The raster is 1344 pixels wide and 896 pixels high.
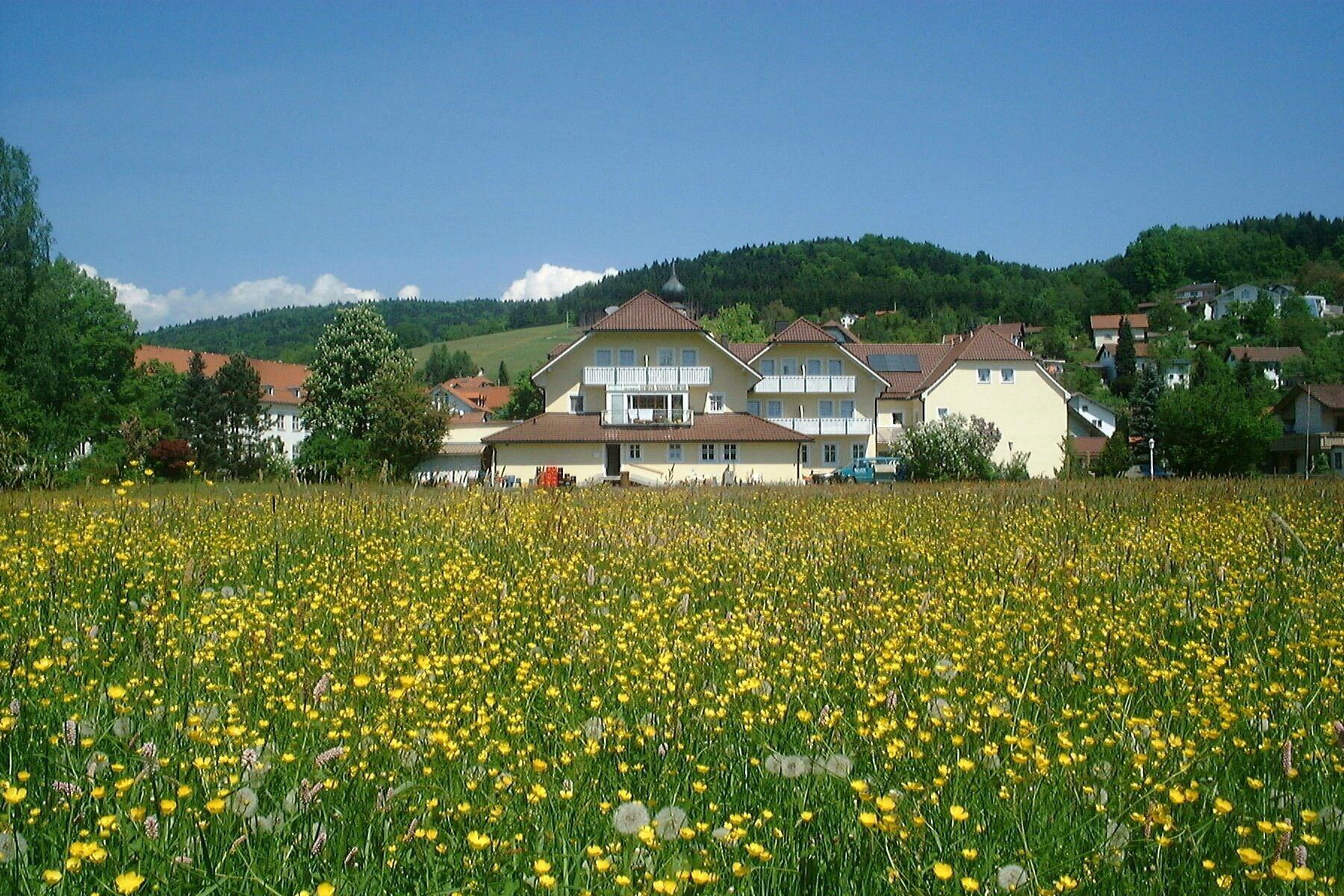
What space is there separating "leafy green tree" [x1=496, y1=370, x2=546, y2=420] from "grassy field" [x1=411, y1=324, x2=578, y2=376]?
61252mm

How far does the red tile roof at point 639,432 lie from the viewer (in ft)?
149

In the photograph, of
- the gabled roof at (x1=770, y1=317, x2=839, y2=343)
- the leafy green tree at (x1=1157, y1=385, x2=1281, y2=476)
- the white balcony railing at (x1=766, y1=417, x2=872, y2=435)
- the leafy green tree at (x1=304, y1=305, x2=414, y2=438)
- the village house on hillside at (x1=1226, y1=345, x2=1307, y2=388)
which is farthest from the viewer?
the village house on hillside at (x1=1226, y1=345, x2=1307, y2=388)

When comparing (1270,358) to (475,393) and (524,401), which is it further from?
(475,393)

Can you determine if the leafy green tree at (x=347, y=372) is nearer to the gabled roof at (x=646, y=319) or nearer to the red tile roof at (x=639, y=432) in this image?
the red tile roof at (x=639, y=432)

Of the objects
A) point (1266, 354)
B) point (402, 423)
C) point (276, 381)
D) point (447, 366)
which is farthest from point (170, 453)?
point (1266, 354)

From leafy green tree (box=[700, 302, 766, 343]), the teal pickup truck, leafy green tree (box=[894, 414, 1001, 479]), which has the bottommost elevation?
the teal pickup truck

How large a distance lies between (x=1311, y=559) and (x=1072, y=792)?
242 inches

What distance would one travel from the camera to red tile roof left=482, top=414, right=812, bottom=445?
45406 millimetres

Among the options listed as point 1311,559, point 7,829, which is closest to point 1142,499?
point 1311,559

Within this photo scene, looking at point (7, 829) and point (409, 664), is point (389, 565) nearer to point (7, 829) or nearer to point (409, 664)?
point (409, 664)

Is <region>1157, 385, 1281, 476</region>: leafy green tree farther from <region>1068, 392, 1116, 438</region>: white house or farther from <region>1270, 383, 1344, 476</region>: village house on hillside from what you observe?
<region>1068, 392, 1116, 438</region>: white house

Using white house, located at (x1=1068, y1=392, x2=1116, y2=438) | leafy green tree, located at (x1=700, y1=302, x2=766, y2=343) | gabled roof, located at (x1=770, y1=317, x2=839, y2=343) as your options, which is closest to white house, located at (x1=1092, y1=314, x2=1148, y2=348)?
white house, located at (x1=1068, y1=392, x2=1116, y2=438)

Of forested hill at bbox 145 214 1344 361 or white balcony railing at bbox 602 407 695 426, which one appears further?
forested hill at bbox 145 214 1344 361

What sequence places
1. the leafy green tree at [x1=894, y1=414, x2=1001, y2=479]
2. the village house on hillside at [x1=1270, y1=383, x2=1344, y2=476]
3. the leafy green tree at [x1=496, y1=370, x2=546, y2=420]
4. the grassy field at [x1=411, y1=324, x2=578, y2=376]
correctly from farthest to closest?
1. the grassy field at [x1=411, y1=324, x2=578, y2=376]
2. the leafy green tree at [x1=496, y1=370, x2=546, y2=420]
3. the village house on hillside at [x1=1270, y1=383, x2=1344, y2=476]
4. the leafy green tree at [x1=894, y1=414, x2=1001, y2=479]
